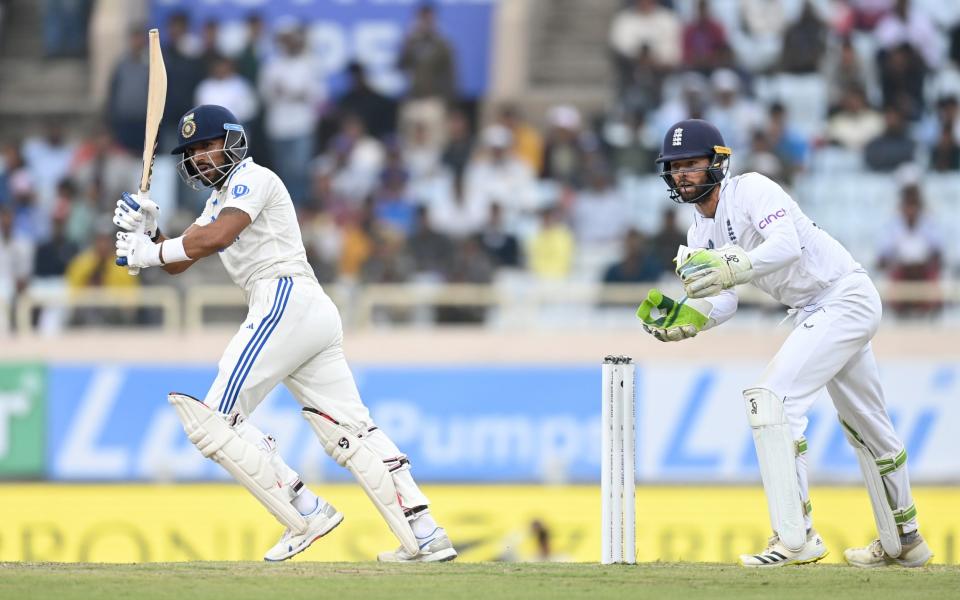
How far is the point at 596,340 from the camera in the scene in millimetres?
14867

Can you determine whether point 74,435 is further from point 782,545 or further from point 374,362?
point 782,545

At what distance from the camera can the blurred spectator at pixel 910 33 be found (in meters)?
18.0

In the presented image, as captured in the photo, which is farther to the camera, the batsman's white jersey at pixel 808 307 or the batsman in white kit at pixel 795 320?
the batsman's white jersey at pixel 808 307

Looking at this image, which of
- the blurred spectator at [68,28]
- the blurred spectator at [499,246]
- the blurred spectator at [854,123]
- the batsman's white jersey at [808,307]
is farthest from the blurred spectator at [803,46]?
the batsman's white jersey at [808,307]

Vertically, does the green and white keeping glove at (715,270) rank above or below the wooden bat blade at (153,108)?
below

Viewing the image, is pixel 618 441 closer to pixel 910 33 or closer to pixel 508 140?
pixel 508 140

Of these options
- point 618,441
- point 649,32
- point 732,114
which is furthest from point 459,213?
point 618,441

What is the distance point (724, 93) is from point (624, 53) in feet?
5.04

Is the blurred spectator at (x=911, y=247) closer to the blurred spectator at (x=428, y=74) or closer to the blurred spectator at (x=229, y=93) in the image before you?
the blurred spectator at (x=428, y=74)

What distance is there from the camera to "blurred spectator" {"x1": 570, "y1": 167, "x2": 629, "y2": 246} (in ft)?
53.3

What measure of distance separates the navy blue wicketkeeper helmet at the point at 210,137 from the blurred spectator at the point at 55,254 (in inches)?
300

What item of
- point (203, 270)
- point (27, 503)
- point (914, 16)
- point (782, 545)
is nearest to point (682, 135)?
point (782, 545)

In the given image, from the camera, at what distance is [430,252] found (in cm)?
1583

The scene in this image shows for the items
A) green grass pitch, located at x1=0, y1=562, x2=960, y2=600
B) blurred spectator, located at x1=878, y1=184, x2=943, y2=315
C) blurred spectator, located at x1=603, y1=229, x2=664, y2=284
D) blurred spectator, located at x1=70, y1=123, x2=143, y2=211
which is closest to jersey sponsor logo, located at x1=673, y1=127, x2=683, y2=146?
green grass pitch, located at x1=0, y1=562, x2=960, y2=600
